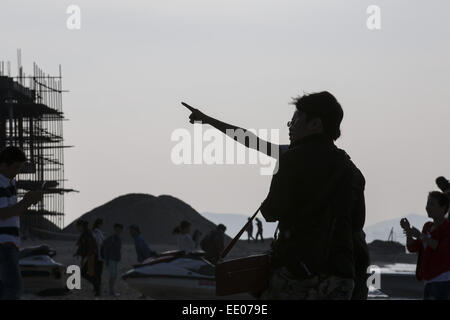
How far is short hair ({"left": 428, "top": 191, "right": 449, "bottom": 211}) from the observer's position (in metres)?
8.71

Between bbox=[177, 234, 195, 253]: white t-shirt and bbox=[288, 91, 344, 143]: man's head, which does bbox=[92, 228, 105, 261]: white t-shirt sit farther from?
bbox=[288, 91, 344, 143]: man's head

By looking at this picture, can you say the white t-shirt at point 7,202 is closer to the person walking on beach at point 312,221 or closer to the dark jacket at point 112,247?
A: the person walking on beach at point 312,221

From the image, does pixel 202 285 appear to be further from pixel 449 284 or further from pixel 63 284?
pixel 449 284

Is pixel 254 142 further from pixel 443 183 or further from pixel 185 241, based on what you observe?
pixel 185 241

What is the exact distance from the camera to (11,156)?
26.9 ft

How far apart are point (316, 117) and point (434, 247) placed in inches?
151

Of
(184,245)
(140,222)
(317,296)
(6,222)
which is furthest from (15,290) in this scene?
(140,222)

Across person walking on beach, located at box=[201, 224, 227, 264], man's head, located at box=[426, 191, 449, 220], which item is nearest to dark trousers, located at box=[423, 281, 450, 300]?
man's head, located at box=[426, 191, 449, 220]

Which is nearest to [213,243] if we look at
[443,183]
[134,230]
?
[134,230]

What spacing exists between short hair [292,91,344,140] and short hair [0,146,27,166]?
3.82 metres

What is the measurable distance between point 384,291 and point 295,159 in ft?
67.6

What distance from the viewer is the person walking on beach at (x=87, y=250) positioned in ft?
65.7

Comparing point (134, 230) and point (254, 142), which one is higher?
point (254, 142)

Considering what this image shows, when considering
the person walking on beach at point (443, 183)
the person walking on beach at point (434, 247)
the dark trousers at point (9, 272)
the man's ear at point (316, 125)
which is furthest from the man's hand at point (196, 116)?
the person walking on beach at point (443, 183)
